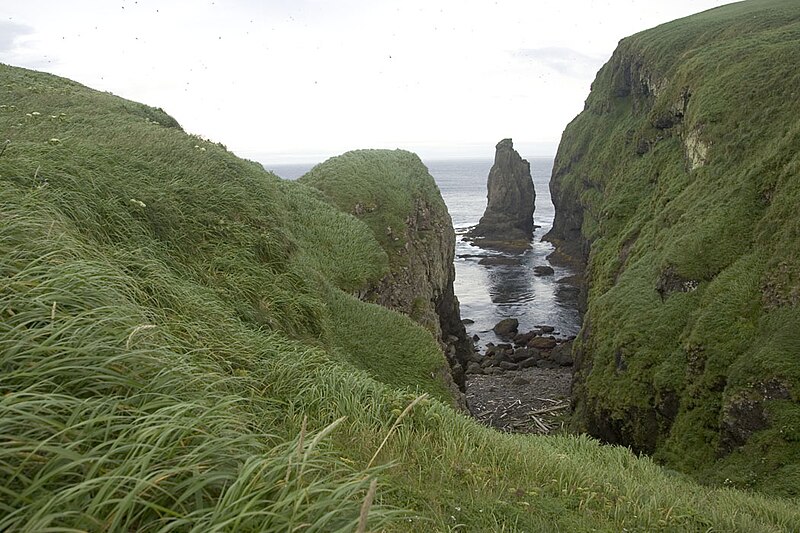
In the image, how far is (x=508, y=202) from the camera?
103m

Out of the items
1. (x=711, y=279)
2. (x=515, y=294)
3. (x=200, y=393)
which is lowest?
(x=515, y=294)

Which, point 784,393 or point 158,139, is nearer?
point 158,139

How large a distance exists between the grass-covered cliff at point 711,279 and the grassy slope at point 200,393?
1378 cm

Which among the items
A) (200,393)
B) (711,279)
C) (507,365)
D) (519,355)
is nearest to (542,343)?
(519,355)

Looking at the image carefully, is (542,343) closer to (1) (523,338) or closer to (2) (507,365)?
(1) (523,338)

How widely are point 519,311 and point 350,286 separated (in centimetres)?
4076

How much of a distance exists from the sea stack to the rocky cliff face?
57.6m

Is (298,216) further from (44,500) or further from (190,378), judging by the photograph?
(44,500)

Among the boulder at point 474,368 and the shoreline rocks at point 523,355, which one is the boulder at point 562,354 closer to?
the shoreline rocks at point 523,355

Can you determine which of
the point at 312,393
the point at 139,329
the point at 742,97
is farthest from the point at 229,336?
the point at 742,97

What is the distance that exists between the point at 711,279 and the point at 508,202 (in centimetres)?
7413

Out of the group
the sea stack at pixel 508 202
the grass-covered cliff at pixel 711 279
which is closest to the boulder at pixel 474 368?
the grass-covered cliff at pixel 711 279

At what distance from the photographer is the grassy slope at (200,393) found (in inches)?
110

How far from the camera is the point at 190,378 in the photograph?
425cm
